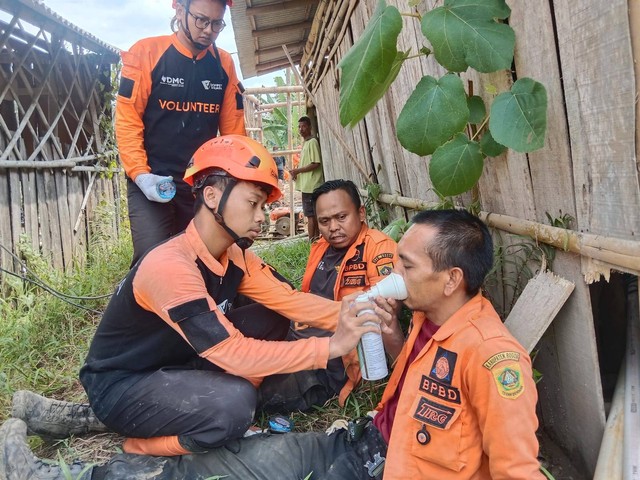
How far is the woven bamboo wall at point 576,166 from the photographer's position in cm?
129

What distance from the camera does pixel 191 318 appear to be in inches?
74.9

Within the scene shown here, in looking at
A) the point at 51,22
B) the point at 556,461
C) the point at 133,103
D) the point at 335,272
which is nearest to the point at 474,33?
the point at 556,461

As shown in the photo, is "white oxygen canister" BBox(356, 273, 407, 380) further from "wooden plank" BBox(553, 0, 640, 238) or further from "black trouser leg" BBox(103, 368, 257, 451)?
"wooden plank" BBox(553, 0, 640, 238)

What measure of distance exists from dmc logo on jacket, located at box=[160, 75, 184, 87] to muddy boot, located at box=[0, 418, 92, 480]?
2.04 metres

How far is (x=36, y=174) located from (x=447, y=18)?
4.86 m

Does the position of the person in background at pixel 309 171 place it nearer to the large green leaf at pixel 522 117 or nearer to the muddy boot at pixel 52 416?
the muddy boot at pixel 52 416

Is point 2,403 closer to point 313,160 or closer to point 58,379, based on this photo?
point 58,379

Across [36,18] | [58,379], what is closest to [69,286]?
[58,379]

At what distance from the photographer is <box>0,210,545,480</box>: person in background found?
1.40 metres

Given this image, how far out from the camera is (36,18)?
17.0 ft

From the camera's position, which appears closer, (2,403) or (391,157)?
(2,403)

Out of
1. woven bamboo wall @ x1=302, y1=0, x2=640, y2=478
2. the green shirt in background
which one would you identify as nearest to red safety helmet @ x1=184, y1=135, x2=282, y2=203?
woven bamboo wall @ x1=302, y1=0, x2=640, y2=478

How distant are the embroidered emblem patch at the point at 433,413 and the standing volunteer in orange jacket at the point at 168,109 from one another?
1979mm

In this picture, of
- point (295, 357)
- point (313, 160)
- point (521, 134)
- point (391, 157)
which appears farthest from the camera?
point (313, 160)
